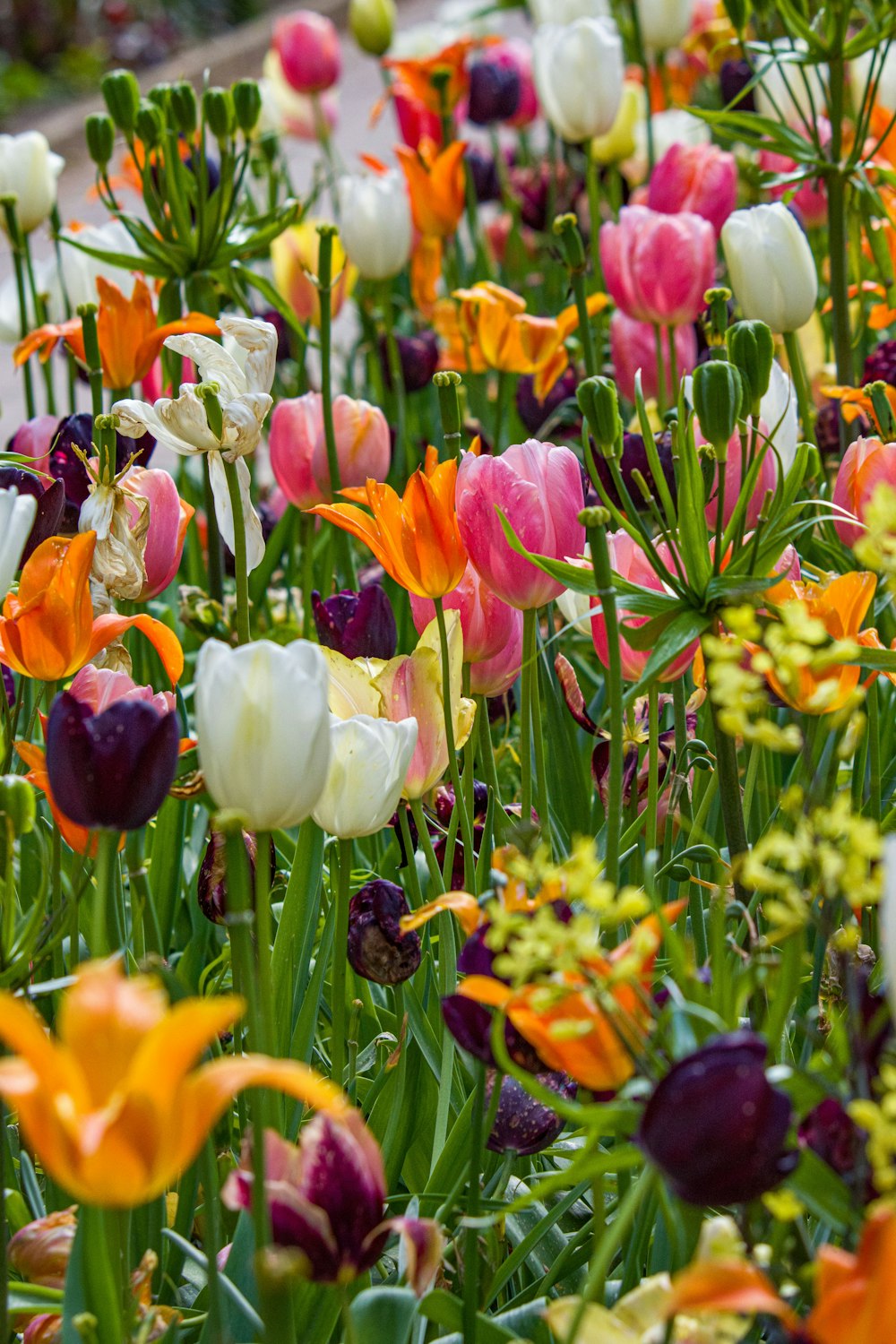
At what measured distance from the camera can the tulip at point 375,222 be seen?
1.59 meters

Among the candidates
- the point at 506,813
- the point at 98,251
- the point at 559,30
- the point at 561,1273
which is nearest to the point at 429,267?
the point at 559,30

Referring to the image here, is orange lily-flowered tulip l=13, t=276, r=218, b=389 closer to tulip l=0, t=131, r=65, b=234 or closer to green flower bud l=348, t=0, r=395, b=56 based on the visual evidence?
tulip l=0, t=131, r=65, b=234

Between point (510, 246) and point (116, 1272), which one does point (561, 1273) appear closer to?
point (116, 1272)

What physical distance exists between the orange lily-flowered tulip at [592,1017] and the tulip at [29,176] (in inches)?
46.5

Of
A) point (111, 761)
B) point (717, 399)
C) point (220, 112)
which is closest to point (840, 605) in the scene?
point (717, 399)

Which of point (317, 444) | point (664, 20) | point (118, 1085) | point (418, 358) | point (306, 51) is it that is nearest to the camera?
point (118, 1085)

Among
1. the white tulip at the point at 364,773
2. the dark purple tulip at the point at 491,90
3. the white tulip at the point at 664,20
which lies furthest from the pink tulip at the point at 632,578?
the dark purple tulip at the point at 491,90

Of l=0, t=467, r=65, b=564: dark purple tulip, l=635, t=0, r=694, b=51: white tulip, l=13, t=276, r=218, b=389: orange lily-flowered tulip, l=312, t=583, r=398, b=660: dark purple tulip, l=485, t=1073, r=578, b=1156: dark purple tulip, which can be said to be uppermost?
l=635, t=0, r=694, b=51: white tulip

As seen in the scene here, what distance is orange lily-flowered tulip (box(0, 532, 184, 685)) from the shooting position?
70 cm

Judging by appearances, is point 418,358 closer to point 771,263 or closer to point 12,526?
point 771,263

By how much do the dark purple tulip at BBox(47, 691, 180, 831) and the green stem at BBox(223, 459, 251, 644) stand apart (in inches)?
7.1

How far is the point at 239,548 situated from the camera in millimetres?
749

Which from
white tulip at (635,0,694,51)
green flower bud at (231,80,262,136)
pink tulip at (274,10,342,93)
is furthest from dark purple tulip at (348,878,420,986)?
pink tulip at (274,10,342,93)

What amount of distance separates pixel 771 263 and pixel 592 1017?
77cm
